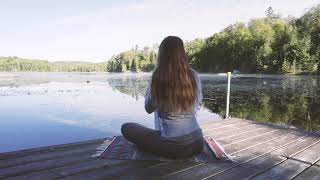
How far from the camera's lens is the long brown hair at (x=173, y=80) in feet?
10.4

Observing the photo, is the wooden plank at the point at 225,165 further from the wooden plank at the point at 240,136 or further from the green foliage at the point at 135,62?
the green foliage at the point at 135,62

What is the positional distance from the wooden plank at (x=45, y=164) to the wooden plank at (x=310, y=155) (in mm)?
2305

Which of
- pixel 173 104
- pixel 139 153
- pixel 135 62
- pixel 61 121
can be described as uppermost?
pixel 135 62

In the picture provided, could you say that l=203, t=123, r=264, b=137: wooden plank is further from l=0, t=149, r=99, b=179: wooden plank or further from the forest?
the forest

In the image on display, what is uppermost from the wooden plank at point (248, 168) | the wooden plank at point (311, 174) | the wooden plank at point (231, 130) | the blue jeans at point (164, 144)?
the blue jeans at point (164, 144)

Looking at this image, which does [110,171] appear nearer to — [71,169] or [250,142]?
[71,169]

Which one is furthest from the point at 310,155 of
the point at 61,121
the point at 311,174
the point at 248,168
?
the point at 61,121

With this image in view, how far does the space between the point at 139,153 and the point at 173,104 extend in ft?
2.54

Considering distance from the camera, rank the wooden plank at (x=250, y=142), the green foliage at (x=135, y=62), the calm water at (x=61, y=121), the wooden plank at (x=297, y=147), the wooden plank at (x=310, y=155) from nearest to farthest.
Answer: the wooden plank at (x=310, y=155) < the wooden plank at (x=297, y=147) < the wooden plank at (x=250, y=142) < the calm water at (x=61, y=121) < the green foliage at (x=135, y=62)

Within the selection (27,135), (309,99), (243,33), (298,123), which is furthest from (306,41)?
(27,135)

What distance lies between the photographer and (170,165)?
3322 millimetres

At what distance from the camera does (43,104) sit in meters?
14.6

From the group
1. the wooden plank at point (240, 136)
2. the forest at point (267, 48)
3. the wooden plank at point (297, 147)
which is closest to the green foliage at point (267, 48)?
the forest at point (267, 48)

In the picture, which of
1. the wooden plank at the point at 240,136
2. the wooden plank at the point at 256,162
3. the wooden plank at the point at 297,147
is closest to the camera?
the wooden plank at the point at 256,162
